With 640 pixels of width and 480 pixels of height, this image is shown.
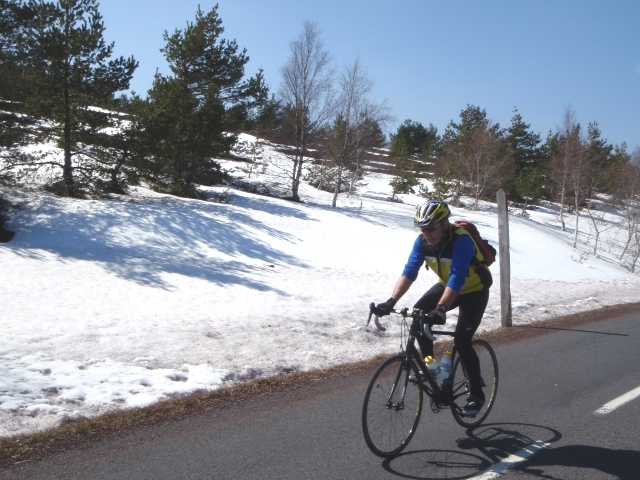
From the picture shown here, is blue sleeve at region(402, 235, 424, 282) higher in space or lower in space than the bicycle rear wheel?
higher

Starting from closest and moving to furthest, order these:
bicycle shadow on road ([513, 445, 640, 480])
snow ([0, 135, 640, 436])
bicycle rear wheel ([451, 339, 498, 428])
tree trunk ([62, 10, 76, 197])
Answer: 1. bicycle shadow on road ([513, 445, 640, 480])
2. bicycle rear wheel ([451, 339, 498, 428])
3. snow ([0, 135, 640, 436])
4. tree trunk ([62, 10, 76, 197])

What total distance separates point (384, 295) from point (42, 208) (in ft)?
36.2

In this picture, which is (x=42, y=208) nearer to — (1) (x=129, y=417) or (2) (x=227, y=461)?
(1) (x=129, y=417)

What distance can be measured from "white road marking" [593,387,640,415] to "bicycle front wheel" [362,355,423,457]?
2.37m

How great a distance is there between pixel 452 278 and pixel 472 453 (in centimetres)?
148

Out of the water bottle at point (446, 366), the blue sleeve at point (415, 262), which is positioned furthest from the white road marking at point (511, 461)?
the blue sleeve at point (415, 262)

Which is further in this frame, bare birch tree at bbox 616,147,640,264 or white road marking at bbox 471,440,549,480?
bare birch tree at bbox 616,147,640,264

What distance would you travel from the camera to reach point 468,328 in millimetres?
4820

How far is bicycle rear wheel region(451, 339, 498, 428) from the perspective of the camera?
499 cm

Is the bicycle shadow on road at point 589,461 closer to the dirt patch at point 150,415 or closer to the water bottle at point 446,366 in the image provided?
the water bottle at point 446,366

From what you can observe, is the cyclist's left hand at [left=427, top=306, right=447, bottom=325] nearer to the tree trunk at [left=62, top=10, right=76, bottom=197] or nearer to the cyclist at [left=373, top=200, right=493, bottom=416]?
the cyclist at [left=373, top=200, right=493, bottom=416]

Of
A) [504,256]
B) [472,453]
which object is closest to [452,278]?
[472,453]

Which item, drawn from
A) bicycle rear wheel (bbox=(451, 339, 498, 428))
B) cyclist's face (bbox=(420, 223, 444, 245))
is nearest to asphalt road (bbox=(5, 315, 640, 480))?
bicycle rear wheel (bbox=(451, 339, 498, 428))

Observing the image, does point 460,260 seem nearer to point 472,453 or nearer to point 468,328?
point 468,328
